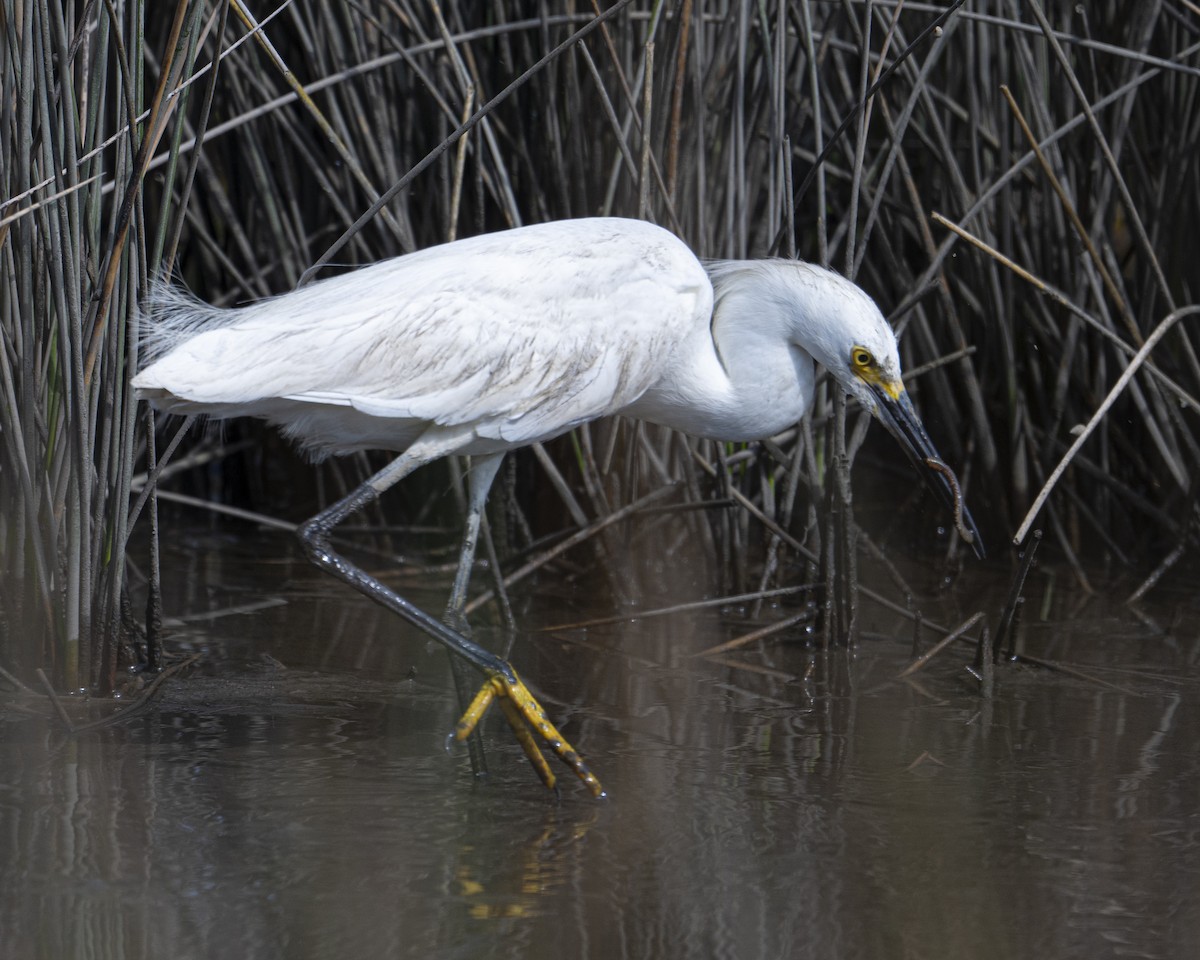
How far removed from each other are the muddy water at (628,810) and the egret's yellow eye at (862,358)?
33.1 inches

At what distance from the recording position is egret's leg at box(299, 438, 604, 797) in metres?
2.93

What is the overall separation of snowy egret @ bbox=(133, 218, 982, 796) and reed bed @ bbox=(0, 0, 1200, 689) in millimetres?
309

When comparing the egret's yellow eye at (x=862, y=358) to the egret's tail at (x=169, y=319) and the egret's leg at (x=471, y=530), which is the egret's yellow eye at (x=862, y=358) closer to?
the egret's leg at (x=471, y=530)

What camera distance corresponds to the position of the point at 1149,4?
14.3 feet

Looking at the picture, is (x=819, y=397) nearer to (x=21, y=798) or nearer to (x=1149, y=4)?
(x=1149, y=4)

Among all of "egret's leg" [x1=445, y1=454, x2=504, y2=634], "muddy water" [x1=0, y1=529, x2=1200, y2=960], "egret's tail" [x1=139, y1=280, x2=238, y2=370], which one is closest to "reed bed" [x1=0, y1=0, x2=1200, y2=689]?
"egret's tail" [x1=139, y1=280, x2=238, y2=370]

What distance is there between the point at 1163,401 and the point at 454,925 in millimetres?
3162

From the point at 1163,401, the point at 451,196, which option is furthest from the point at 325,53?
the point at 1163,401

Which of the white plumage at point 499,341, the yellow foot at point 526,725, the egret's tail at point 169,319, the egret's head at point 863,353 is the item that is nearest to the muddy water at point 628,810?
the yellow foot at point 526,725

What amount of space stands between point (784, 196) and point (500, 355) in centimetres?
113

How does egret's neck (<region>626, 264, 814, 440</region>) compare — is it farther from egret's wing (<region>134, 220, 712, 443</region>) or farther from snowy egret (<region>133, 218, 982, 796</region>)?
egret's wing (<region>134, 220, 712, 443</region>)

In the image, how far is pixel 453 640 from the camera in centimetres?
317

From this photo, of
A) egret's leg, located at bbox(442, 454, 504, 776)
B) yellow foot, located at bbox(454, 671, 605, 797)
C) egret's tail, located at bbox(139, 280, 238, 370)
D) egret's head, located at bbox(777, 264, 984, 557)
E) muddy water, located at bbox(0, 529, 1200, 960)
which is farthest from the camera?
egret's leg, located at bbox(442, 454, 504, 776)

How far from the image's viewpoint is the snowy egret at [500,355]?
3.12 meters
